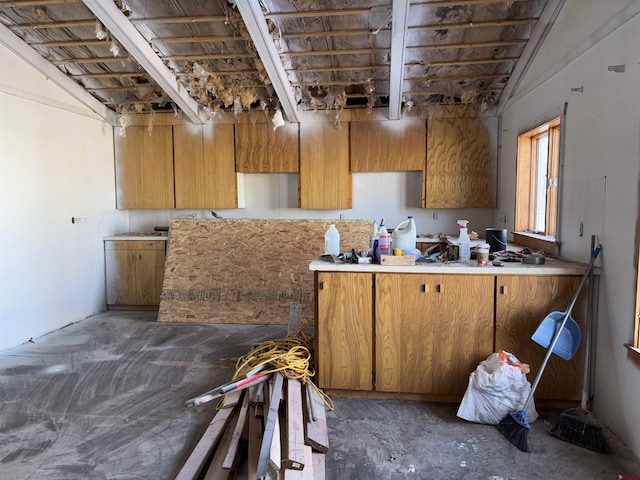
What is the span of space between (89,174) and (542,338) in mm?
5234

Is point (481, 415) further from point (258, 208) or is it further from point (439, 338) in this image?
point (258, 208)

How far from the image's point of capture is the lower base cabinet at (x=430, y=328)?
271 centimetres

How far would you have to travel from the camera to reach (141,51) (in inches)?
157

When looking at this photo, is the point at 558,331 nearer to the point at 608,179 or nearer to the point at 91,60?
the point at 608,179

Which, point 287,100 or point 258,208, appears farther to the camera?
point 258,208

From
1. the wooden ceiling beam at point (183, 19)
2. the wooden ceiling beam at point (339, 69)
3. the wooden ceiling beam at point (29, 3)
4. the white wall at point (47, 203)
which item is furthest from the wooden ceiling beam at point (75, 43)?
the wooden ceiling beam at point (339, 69)

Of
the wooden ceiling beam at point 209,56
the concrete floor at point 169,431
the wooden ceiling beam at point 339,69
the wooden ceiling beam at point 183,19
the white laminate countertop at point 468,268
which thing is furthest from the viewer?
the wooden ceiling beam at point 339,69

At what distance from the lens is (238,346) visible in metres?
4.05

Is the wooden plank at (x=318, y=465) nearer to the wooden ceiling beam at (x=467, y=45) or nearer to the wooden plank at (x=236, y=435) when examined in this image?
the wooden plank at (x=236, y=435)

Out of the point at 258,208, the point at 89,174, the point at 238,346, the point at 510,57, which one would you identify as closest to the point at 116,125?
the point at 89,174

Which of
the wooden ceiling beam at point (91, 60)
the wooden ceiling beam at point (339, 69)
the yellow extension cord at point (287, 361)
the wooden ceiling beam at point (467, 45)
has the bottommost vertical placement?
the yellow extension cord at point (287, 361)

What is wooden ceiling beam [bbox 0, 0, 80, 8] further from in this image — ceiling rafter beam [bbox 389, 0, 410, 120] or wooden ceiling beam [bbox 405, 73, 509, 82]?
wooden ceiling beam [bbox 405, 73, 509, 82]

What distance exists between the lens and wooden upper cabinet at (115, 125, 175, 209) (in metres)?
5.55

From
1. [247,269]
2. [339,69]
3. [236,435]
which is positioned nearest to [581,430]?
[236,435]
